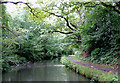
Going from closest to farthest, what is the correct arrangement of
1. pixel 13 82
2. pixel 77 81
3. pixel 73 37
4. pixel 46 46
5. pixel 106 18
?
1. pixel 77 81
2. pixel 13 82
3. pixel 106 18
4. pixel 73 37
5. pixel 46 46

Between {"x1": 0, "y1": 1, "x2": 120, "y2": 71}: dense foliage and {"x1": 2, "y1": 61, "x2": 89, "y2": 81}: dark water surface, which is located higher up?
{"x1": 0, "y1": 1, "x2": 120, "y2": 71}: dense foliage

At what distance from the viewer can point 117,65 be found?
6.45 m

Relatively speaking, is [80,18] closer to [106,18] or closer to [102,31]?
[102,31]

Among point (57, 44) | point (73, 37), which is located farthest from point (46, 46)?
point (73, 37)

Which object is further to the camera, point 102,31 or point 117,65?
point 102,31

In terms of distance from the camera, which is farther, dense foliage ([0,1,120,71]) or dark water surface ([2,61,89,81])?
dark water surface ([2,61,89,81])

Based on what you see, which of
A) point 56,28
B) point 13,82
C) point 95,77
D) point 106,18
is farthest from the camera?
point 56,28

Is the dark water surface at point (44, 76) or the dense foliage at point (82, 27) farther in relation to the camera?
the dark water surface at point (44, 76)

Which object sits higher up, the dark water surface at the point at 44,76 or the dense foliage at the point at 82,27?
the dense foliage at the point at 82,27

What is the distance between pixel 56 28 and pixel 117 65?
321 inches

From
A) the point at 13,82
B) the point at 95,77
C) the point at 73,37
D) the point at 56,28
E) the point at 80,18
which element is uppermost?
the point at 80,18

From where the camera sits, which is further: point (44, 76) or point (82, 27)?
point (82, 27)

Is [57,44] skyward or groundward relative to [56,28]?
groundward

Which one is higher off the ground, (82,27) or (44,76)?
(82,27)
